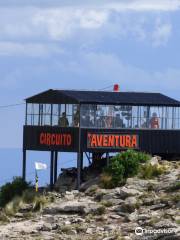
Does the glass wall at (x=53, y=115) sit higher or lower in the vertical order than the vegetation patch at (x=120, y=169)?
higher

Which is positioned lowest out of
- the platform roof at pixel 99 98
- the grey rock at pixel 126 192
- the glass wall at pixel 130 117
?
the grey rock at pixel 126 192

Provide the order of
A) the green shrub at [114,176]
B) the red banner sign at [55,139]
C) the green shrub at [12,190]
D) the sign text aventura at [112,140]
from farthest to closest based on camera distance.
Result: the green shrub at [12,190]
the red banner sign at [55,139]
the sign text aventura at [112,140]
the green shrub at [114,176]

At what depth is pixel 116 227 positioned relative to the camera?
5981 centimetres

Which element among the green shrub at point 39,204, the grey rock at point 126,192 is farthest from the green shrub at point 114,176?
the green shrub at point 39,204

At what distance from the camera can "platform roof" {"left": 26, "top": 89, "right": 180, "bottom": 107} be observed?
74.0 m

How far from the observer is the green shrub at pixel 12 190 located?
7525cm

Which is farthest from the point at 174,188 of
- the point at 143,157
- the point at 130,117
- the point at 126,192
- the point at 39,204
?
the point at 130,117

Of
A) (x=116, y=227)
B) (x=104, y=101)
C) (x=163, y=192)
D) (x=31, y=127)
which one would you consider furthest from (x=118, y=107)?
(x=116, y=227)

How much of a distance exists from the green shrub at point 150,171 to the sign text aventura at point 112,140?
343cm

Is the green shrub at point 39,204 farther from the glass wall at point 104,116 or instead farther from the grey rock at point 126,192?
the glass wall at point 104,116

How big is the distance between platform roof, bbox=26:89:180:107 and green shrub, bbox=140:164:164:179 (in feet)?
18.7

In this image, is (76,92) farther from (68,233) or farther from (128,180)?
(68,233)

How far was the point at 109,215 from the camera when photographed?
63000mm

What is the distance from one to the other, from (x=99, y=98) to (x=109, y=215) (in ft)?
45.7
